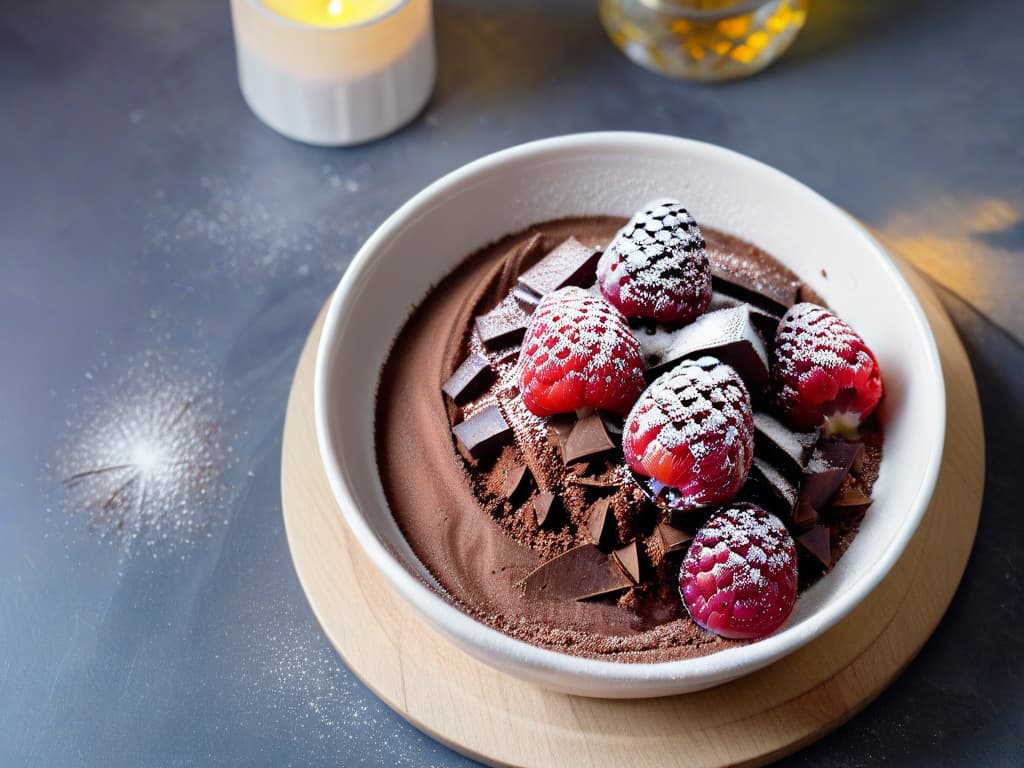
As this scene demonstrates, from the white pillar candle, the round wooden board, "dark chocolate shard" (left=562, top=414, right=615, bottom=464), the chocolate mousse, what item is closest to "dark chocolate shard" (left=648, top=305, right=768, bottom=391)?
the chocolate mousse

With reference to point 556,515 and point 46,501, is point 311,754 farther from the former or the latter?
point 46,501

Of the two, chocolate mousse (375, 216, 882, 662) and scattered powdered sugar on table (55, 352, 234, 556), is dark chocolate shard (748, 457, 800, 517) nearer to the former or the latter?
chocolate mousse (375, 216, 882, 662)

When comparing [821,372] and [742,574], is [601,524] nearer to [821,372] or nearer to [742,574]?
[742,574]

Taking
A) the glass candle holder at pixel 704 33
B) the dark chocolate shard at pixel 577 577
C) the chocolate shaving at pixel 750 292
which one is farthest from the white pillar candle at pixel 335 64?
the dark chocolate shard at pixel 577 577

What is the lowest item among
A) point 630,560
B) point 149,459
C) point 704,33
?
point 149,459

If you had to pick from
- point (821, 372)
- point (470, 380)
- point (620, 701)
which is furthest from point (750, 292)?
point (620, 701)

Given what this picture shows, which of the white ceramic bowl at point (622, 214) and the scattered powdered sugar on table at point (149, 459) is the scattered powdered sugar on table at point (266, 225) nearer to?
the scattered powdered sugar on table at point (149, 459)
